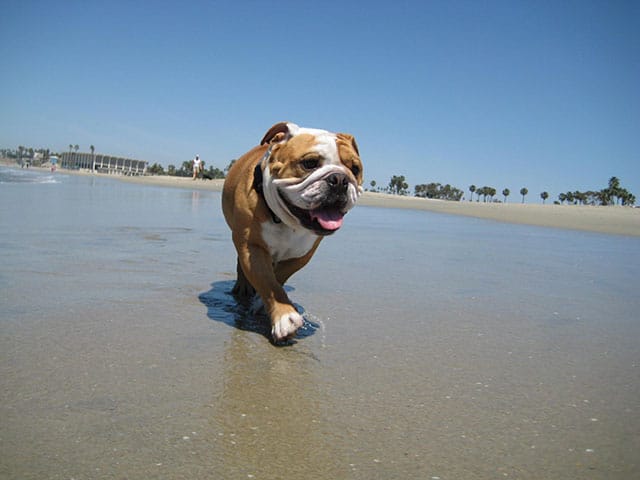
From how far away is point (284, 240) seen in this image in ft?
9.76

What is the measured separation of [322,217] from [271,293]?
0.51m

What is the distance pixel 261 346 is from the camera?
2559mm

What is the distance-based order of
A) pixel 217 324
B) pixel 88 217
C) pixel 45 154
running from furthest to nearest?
pixel 45 154
pixel 88 217
pixel 217 324

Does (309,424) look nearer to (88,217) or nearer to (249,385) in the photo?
(249,385)

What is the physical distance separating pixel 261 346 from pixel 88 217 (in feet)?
19.1

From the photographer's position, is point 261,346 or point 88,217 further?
point 88,217

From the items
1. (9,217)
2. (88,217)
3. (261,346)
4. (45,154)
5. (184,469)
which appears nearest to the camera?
(184,469)

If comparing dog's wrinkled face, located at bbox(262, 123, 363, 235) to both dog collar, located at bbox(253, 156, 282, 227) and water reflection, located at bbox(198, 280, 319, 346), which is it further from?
water reflection, located at bbox(198, 280, 319, 346)

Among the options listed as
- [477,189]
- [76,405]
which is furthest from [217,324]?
[477,189]

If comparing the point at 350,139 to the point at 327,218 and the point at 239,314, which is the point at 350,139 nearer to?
the point at 327,218

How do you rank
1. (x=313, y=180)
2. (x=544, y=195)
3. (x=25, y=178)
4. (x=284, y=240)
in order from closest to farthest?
1. (x=313, y=180)
2. (x=284, y=240)
3. (x=25, y=178)
4. (x=544, y=195)

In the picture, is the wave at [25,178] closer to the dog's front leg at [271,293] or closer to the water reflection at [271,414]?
the dog's front leg at [271,293]

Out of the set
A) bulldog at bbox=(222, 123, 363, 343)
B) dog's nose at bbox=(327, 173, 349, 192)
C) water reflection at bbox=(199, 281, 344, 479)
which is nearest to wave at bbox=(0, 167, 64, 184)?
bulldog at bbox=(222, 123, 363, 343)

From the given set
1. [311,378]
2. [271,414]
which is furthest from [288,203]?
[271,414]
